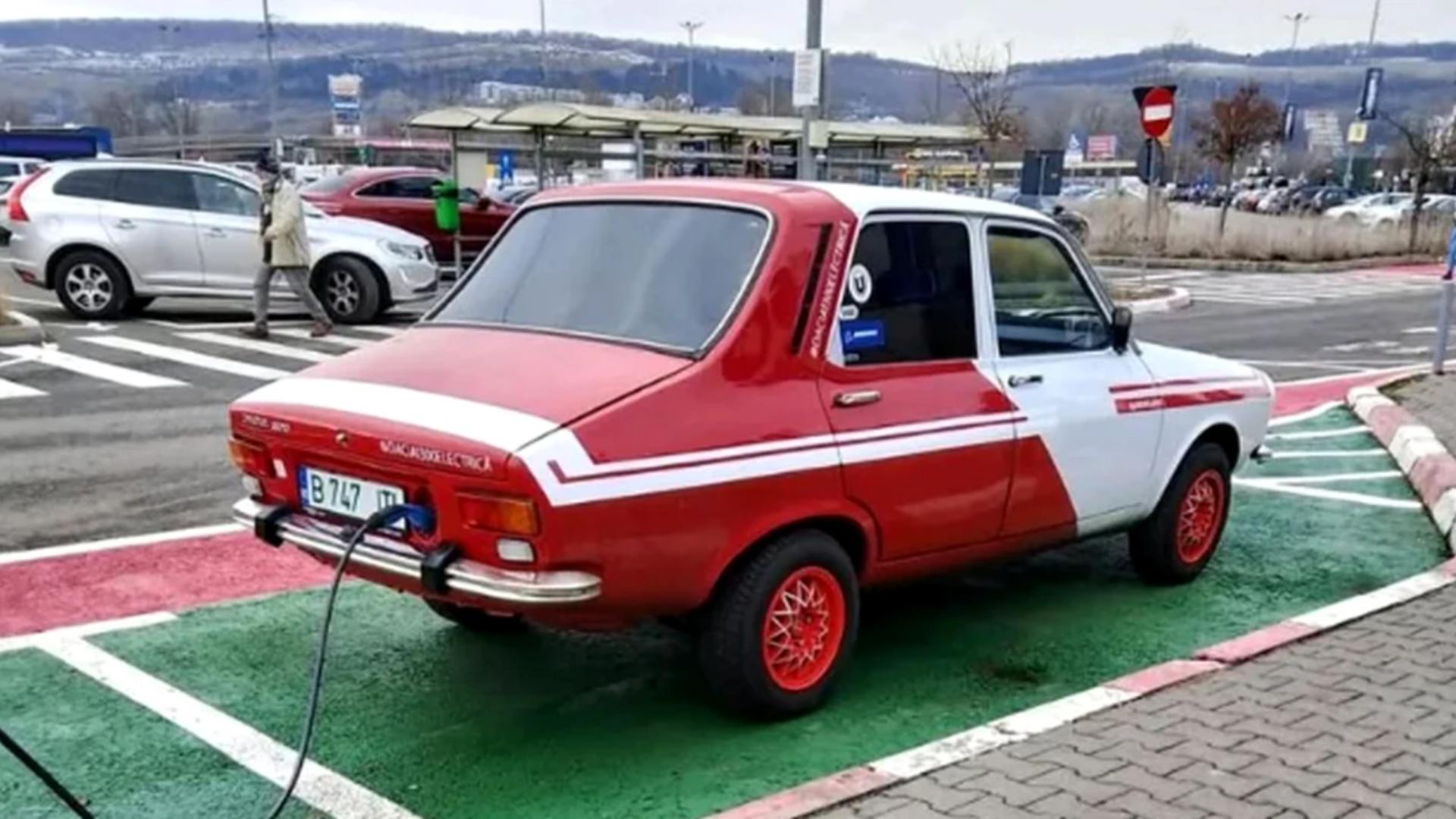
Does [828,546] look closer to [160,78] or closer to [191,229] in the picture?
[191,229]

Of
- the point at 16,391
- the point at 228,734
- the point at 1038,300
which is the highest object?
the point at 1038,300

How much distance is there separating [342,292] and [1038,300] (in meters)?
11.1

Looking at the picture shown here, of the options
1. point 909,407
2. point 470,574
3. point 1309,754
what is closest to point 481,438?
point 470,574

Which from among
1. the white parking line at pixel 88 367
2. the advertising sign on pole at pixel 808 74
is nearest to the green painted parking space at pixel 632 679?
the white parking line at pixel 88 367

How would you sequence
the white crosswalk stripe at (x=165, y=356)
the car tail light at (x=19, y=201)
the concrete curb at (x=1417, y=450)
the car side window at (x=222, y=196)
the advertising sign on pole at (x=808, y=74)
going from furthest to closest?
the advertising sign on pole at (x=808, y=74) < the car side window at (x=222, y=196) < the car tail light at (x=19, y=201) < the white crosswalk stripe at (x=165, y=356) < the concrete curb at (x=1417, y=450)

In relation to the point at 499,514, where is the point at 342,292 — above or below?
below

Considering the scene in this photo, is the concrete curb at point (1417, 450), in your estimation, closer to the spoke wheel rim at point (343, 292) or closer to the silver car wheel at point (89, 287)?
the spoke wheel rim at point (343, 292)

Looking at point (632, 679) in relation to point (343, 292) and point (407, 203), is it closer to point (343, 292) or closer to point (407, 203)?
point (343, 292)

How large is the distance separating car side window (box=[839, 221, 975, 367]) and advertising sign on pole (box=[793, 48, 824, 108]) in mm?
11848

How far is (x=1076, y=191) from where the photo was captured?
67.8 metres

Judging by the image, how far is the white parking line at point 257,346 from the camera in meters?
12.8

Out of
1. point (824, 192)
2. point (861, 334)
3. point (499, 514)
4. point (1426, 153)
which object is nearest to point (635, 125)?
point (824, 192)

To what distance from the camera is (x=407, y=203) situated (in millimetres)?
19359

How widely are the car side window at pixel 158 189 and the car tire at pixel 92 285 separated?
0.74 metres
